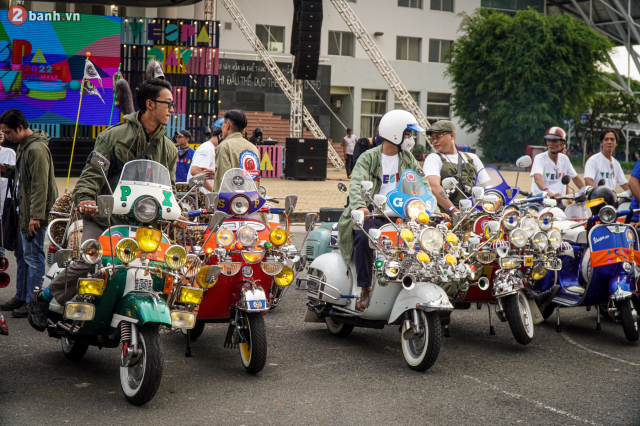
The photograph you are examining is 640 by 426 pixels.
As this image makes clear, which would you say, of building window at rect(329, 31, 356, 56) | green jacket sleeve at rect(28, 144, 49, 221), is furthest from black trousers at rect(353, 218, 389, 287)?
building window at rect(329, 31, 356, 56)

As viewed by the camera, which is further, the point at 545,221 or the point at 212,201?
the point at 545,221

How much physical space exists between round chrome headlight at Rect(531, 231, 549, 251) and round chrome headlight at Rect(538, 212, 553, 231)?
4.6 inches

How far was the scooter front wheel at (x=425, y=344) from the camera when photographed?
18.0 ft

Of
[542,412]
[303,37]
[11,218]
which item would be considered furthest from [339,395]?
[303,37]

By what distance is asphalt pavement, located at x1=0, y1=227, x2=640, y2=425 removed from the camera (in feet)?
15.3

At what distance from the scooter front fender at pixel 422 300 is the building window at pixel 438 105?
42.2 m

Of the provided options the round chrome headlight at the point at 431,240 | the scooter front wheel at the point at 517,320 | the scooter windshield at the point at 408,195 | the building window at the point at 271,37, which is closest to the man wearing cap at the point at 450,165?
the scooter windshield at the point at 408,195

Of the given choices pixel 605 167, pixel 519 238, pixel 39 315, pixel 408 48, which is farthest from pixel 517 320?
pixel 408 48

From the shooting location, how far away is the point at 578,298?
22.5 ft

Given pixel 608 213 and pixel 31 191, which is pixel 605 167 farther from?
pixel 31 191

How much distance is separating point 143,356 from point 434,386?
2.05 meters

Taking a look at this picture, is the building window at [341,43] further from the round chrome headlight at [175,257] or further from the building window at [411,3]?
the round chrome headlight at [175,257]

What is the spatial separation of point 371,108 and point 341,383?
135 feet

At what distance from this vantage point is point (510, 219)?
6516 mm
